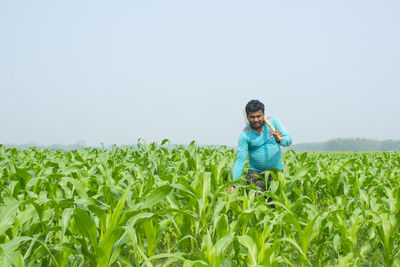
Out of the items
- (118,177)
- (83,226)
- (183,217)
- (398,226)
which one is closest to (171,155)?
(118,177)

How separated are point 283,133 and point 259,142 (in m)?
0.39

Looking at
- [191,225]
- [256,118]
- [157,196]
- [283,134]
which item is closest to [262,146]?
[283,134]

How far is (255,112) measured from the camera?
4.62 metres

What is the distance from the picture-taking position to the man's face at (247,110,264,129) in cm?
464

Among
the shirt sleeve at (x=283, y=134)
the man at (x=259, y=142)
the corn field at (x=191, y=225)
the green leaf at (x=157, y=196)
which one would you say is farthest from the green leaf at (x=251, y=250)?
the shirt sleeve at (x=283, y=134)

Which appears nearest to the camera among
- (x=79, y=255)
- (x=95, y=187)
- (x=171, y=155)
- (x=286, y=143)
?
(x=79, y=255)

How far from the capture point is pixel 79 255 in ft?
8.01

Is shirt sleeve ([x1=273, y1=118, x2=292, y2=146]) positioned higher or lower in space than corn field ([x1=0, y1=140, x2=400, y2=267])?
higher

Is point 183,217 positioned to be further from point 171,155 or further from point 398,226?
point 171,155

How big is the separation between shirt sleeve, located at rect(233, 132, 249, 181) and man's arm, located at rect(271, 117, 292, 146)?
513 mm

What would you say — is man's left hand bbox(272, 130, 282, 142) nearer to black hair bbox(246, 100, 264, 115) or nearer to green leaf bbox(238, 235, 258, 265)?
black hair bbox(246, 100, 264, 115)

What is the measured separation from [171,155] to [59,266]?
6100 mm

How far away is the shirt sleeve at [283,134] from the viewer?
4.72 m

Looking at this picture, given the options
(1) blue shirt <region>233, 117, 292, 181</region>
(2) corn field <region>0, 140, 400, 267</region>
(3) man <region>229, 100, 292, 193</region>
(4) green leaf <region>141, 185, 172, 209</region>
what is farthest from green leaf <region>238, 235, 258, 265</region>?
(1) blue shirt <region>233, 117, 292, 181</region>
